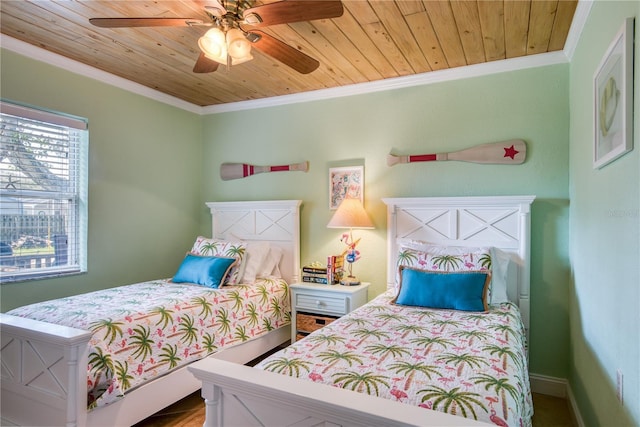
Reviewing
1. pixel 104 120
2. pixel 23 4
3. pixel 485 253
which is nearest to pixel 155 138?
pixel 104 120

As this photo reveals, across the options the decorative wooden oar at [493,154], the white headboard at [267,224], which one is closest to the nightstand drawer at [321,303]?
the white headboard at [267,224]

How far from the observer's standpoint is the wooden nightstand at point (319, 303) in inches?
120

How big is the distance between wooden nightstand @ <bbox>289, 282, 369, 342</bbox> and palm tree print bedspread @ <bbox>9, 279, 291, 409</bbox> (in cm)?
20

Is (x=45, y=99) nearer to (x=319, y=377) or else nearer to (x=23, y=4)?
(x=23, y=4)

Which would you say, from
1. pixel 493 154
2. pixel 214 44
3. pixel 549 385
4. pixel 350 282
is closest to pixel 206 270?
pixel 350 282

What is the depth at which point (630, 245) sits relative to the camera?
140 centimetres

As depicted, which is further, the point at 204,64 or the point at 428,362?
the point at 204,64

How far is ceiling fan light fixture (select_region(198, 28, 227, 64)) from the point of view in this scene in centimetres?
194

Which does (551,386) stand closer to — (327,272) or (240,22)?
(327,272)

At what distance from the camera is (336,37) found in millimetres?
2518

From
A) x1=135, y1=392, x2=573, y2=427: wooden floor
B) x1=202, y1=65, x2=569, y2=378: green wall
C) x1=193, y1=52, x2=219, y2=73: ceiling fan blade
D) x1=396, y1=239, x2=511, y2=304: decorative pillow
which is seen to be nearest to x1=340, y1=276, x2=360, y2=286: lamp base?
x1=202, y1=65, x2=569, y2=378: green wall

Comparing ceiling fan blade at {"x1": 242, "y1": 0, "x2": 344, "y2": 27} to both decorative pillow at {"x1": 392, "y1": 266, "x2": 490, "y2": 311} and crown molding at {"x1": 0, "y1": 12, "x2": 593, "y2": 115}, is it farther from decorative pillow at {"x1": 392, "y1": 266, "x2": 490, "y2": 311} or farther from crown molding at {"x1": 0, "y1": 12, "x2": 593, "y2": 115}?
decorative pillow at {"x1": 392, "y1": 266, "x2": 490, "y2": 311}

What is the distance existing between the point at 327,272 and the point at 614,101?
2287mm

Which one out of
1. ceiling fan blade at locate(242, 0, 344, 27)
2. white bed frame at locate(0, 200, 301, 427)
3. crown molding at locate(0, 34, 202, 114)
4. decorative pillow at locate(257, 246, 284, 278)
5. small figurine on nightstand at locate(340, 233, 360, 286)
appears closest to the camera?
ceiling fan blade at locate(242, 0, 344, 27)
